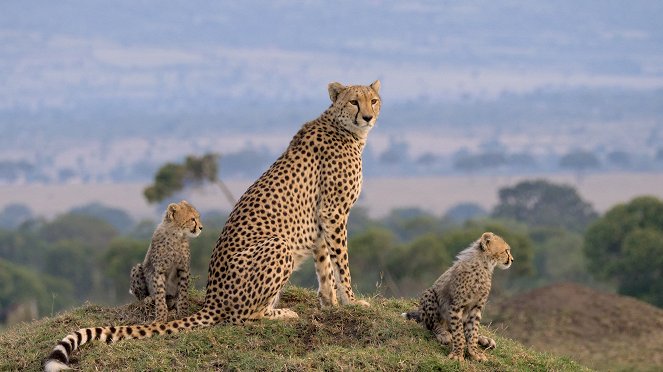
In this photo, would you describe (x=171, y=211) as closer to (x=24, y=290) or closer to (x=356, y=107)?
(x=356, y=107)

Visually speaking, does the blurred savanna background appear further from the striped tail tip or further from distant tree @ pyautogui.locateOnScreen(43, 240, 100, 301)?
the striped tail tip

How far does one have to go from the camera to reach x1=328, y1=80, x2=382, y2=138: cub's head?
846 cm

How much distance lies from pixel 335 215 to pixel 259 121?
183 m

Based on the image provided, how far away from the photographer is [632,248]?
94.6 ft

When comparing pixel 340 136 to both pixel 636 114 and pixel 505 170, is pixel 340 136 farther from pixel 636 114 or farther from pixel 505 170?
pixel 636 114

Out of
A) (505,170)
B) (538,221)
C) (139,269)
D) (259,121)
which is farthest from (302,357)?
(259,121)

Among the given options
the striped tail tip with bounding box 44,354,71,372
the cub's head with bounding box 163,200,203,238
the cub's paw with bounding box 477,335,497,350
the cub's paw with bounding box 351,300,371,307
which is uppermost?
the cub's head with bounding box 163,200,203,238

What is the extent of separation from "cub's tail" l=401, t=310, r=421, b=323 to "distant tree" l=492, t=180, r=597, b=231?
5851cm

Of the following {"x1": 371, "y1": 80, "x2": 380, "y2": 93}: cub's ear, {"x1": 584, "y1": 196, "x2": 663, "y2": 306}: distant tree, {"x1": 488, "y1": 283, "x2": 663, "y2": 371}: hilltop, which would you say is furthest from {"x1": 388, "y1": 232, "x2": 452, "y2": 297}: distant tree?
{"x1": 371, "y1": 80, "x2": 380, "y2": 93}: cub's ear

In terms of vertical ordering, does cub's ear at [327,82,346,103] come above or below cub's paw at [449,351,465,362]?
above

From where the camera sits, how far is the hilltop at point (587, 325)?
49.1ft

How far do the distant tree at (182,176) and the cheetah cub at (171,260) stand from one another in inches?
859

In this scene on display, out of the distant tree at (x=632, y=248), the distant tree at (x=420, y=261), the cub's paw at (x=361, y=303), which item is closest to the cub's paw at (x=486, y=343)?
the cub's paw at (x=361, y=303)

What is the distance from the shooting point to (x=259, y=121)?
191 metres
